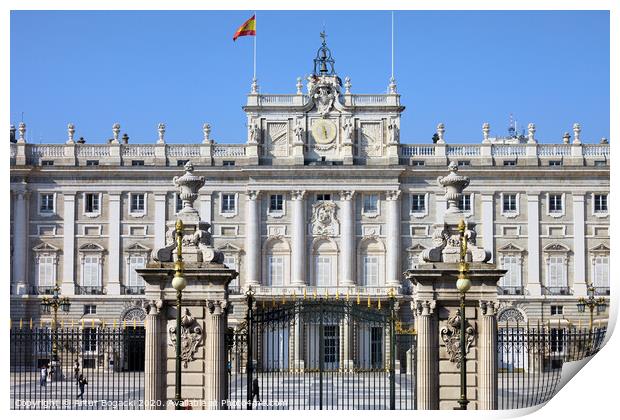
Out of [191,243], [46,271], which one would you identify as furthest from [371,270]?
[191,243]

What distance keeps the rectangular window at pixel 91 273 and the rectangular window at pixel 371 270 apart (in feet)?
51.6

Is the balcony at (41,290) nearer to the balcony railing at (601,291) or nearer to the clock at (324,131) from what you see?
the clock at (324,131)

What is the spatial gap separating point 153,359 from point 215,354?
152 centimetres

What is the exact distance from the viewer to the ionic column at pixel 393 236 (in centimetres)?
7606

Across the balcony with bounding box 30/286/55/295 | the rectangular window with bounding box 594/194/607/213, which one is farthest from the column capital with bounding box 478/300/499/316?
the balcony with bounding box 30/286/55/295

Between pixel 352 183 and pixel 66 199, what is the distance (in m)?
16.9

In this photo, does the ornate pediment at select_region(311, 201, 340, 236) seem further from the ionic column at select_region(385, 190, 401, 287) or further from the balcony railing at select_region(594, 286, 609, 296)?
the balcony railing at select_region(594, 286, 609, 296)

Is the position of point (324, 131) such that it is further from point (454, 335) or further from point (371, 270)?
point (454, 335)

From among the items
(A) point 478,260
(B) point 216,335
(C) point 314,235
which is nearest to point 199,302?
(B) point 216,335

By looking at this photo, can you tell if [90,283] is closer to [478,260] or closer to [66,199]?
[66,199]

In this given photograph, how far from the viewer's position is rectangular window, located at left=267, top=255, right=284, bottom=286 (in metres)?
76.2

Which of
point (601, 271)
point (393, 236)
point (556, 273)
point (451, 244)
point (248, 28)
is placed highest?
point (248, 28)

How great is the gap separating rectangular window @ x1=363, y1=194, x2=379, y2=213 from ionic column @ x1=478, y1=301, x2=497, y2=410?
1763 inches

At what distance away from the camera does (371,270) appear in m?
76.6
